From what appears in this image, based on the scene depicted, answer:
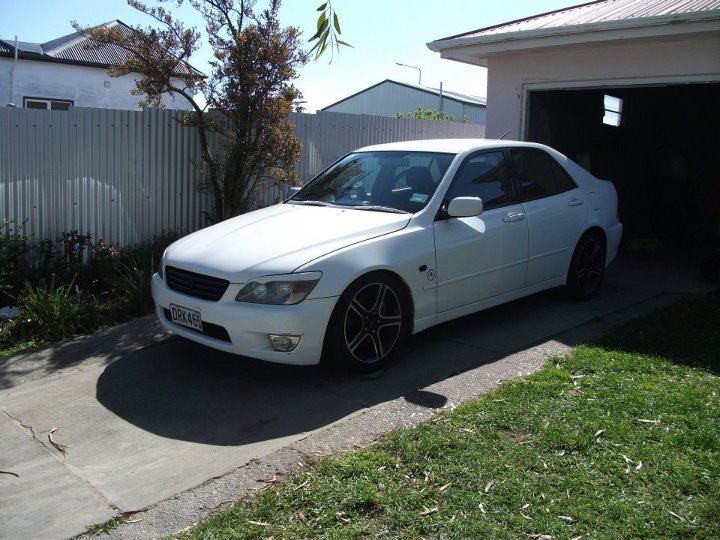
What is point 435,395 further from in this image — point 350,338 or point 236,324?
point 236,324

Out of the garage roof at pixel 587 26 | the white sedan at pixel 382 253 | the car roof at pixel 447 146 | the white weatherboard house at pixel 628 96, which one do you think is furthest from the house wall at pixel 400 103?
the car roof at pixel 447 146

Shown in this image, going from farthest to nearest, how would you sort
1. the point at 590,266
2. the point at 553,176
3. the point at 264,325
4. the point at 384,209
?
the point at 590,266 < the point at 553,176 < the point at 384,209 < the point at 264,325

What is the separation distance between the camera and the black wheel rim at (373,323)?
5.36 metres

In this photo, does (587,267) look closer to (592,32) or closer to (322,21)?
(592,32)

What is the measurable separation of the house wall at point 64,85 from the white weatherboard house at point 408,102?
40.9ft

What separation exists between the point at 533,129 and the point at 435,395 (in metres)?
6.40

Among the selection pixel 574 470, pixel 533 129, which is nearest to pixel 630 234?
pixel 533 129

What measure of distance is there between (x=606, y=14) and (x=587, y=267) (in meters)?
3.50

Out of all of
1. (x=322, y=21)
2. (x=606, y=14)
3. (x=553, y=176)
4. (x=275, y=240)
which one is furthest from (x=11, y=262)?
(x=606, y=14)

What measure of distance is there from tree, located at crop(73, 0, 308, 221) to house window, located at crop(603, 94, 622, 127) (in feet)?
19.1

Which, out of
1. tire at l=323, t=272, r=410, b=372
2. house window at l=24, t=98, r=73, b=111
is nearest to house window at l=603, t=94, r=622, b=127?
tire at l=323, t=272, r=410, b=372

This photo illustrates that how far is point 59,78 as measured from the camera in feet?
77.3

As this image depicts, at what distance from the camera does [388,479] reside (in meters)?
3.91

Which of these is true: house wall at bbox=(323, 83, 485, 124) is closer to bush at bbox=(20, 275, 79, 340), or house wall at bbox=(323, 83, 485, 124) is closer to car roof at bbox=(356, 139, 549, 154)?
car roof at bbox=(356, 139, 549, 154)
